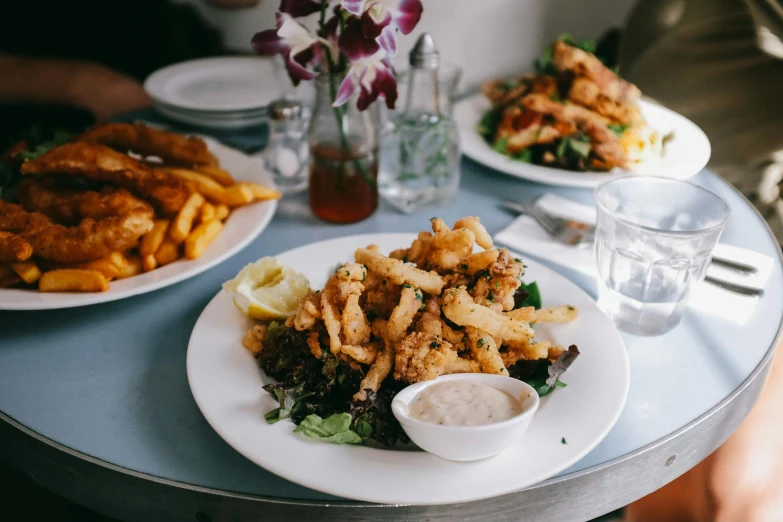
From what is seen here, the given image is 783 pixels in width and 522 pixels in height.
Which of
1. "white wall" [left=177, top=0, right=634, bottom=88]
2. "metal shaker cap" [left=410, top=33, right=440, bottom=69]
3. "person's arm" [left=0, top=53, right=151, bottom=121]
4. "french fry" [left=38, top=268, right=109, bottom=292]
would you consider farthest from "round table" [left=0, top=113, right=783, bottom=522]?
"person's arm" [left=0, top=53, right=151, bottom=121]

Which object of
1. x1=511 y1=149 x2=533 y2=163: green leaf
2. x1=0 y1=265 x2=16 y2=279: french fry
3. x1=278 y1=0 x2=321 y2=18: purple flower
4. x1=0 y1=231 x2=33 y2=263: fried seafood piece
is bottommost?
x1=511 y1=149 x2=533 y2=163: green leaf

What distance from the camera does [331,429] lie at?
4.09ft

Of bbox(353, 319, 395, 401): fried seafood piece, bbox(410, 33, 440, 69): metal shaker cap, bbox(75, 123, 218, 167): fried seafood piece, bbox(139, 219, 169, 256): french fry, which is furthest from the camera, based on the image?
bbox(410, 33, 440, 69): metal shaker cap

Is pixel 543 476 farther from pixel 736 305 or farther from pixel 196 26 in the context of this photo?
pixel 196 26

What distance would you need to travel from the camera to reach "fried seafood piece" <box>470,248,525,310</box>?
1.46 m

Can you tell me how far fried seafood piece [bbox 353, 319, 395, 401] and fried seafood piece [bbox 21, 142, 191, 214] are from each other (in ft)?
2.76

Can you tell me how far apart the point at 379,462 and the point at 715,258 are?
1.32 m

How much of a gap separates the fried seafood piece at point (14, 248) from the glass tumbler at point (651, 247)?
4.77 ft

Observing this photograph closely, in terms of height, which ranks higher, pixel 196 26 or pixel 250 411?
pixel 250 411

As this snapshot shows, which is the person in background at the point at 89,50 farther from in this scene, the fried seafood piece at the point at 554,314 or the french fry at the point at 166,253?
the fried seafood piece at the point at 554,314

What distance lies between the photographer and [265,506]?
1.19m

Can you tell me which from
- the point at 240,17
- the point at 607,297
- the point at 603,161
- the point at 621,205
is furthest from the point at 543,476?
the point at 240,17

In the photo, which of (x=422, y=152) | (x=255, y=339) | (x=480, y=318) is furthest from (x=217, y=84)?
(x=480, y=318)

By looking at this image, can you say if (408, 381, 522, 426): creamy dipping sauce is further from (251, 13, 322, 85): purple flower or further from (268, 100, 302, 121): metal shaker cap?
(268, 100, 302, 121): metal shaker cap
